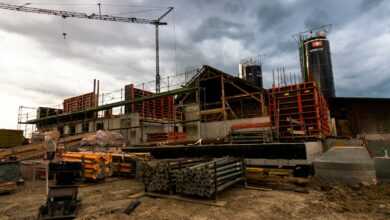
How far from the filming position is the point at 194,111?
1894 centimetres

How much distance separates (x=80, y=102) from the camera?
28.6m

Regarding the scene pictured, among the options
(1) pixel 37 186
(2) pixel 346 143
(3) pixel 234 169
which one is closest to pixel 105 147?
(1) pixel 37 186

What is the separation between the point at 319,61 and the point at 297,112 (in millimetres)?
17702

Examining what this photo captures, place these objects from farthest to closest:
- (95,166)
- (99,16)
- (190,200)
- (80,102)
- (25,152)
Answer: (99,16), (80,102), (25,152), (95,166), (190,200)

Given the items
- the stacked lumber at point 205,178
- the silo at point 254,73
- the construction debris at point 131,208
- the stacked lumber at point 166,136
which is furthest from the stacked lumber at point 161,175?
the silo at point 254,73

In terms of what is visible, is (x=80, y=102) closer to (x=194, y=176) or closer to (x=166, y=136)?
(x=166, y=136)

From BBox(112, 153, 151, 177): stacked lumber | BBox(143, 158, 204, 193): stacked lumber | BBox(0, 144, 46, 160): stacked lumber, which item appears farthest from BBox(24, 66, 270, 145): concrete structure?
BBox(0, 144, 46, 160): stacked lumber

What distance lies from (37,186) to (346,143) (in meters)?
14.7

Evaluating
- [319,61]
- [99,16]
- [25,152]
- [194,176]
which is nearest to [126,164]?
[194,176]

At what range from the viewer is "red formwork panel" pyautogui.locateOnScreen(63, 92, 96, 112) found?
2728 centimetres

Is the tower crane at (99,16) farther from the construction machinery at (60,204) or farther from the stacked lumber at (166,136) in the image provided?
the construction machinery at (60,204)

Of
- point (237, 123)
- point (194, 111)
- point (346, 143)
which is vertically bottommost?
point (346, 143)

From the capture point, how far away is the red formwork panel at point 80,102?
27.3m

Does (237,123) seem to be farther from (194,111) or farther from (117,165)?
(117,165)
